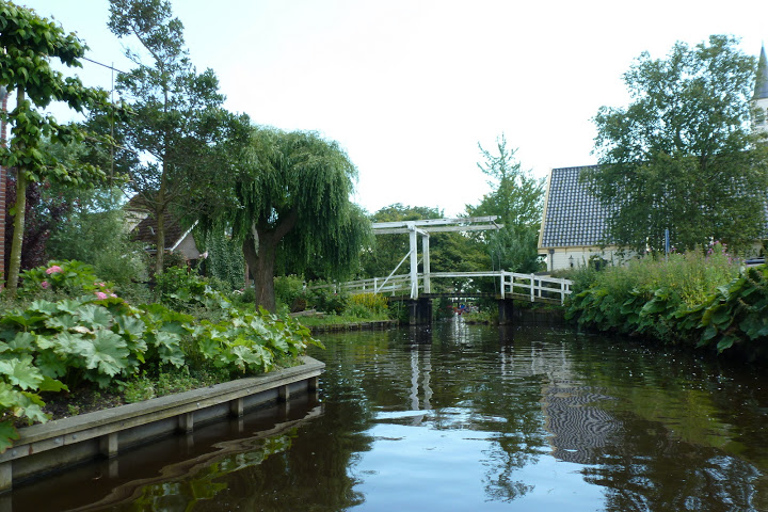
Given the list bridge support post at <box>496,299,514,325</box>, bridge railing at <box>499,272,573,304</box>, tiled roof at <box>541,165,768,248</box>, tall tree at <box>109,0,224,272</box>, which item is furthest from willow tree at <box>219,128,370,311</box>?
tiled roof at <box>541,165,768,248</box>

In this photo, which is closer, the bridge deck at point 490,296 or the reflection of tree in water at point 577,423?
the reflection of tree in water at point 577,423

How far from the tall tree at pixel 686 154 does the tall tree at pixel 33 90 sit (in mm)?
18678

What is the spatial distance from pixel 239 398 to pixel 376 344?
909 cm

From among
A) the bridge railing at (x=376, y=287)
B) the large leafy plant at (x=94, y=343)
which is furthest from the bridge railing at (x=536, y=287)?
the large leafy plant at (x=94, y=343)

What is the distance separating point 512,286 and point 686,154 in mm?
7868

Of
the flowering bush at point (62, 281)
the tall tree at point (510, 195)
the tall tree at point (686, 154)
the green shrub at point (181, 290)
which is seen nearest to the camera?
the flowering bush at point (62, 281)

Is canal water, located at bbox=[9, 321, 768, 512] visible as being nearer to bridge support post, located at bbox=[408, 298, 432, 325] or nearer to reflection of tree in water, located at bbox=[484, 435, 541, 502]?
reflection of tree in water, located at bbox=[484, 435, 541, 502]

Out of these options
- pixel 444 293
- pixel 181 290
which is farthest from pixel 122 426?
pixel 444 293

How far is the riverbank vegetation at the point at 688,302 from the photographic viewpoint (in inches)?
356

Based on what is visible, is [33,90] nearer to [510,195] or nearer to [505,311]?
[505,311]

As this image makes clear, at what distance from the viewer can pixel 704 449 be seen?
15.5 feet

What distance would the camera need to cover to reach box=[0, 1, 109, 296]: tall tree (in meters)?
5.84

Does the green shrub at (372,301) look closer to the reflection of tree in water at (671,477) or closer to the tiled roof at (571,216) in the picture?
the tiled roof at (571,216)

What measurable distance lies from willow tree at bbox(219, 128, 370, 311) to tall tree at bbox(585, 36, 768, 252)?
35.5 feet
